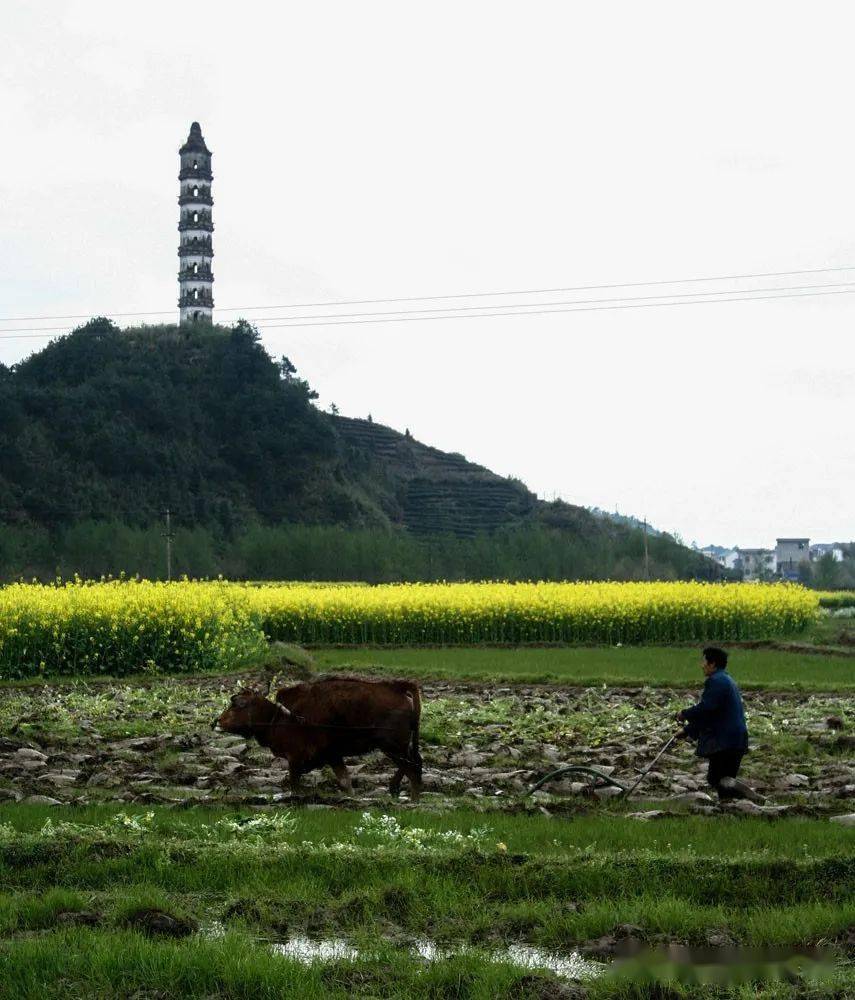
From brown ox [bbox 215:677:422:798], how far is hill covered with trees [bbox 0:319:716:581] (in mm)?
54602

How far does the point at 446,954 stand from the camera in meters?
6.46

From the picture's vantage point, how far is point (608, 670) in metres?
24.0

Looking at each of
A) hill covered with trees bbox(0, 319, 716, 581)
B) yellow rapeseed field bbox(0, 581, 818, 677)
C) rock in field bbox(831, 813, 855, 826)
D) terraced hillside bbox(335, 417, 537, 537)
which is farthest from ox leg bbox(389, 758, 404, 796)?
terraced hillside bbox(335, 417, 537, 537)

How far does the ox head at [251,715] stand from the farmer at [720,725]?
10.4 ft

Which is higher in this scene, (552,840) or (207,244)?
(207,244)

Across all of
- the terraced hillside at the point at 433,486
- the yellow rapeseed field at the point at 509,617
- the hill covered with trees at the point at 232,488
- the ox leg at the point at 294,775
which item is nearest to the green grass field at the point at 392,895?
the ox leg at the point at 294,775

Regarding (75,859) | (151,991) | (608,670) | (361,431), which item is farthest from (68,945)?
(361,431)

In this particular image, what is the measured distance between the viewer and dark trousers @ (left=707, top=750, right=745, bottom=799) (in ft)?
33.5

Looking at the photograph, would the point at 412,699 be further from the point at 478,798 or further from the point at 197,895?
the point at 197,895

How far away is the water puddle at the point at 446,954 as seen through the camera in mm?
6246

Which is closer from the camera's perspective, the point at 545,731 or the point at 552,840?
the point at 552,840

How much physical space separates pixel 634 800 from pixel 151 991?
5.13 m

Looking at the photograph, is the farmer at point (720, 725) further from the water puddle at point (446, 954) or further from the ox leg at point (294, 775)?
the water puddle at point (446, 954)

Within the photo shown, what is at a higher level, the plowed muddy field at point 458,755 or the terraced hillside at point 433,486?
the terraced hillside at point 433,486
